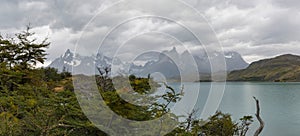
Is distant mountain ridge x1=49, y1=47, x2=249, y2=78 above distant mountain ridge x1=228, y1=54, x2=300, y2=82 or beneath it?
beneath

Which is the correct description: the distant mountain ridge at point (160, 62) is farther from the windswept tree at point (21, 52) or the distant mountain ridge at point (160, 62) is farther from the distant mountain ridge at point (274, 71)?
the distant mountain ridge at point (274, 71)

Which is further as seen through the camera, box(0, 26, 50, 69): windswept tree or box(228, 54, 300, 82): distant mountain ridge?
box(228, 54, 300, 82): distant mountain ridge

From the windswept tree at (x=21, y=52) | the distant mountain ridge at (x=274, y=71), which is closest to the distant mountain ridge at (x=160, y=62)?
the windswept tree at (x=21, y=52)

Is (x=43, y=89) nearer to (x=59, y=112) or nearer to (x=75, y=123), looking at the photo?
(x=59, y=112)

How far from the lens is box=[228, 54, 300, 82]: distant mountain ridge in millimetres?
90125

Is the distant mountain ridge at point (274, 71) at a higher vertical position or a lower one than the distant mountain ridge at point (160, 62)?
higher

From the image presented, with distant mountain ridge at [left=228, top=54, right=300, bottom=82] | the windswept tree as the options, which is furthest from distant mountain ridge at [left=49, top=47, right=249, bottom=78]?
distant mountain ridge at [left=228, top=54, right=300, bottom=82]

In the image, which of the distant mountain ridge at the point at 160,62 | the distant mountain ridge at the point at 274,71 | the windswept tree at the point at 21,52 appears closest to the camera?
the distant mountain ridge at the point at 160,62

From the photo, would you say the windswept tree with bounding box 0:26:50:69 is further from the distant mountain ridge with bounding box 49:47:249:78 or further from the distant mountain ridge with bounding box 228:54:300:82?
the distant mountain ridge with bounding box 228:54:300:82

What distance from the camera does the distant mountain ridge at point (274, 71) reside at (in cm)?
9012

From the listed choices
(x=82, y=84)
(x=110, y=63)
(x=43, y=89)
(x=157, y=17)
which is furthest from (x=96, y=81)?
(x=43, y=89)

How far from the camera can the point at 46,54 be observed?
13453mm

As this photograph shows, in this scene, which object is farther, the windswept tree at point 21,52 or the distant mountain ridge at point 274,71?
the distant mountain ridge at point 274,71

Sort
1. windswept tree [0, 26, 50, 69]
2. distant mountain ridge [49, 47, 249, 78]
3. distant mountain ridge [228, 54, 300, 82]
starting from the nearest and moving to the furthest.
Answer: distant mountain ridge [49, 47, 249, 78]
windswept tree [0, 26, 50, 69]
distant mountain ridge [228, 54, 300, 82]
